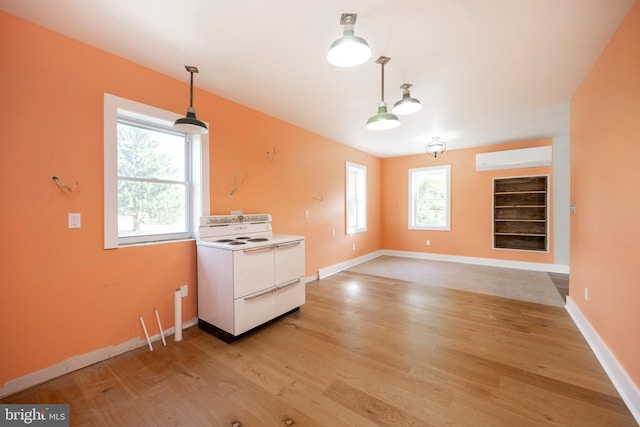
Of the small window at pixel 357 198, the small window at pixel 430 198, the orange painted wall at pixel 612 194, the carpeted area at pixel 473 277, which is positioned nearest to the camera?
the orange painted wall at pixel 612 194

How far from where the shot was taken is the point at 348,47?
1.63 meters

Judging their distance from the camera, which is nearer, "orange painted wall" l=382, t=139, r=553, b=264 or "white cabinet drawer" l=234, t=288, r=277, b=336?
"white cabinet drawer" l=234, t=288, r=277, b=336

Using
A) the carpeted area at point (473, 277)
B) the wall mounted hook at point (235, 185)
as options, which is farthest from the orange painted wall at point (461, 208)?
the wall mounted hook at point (235, 185)

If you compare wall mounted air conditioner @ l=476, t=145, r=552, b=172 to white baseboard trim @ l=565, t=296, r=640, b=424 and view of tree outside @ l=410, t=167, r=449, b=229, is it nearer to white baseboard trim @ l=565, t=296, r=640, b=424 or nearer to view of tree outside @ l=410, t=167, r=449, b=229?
view of tree outside @ l=410, t=167, r=449, b=229

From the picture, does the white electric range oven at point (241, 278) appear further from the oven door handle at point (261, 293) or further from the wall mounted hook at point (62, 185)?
the wall mounted hook at point (62, 185)

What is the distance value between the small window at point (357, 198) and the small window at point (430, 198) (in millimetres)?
1305

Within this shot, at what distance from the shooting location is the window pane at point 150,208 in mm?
2348

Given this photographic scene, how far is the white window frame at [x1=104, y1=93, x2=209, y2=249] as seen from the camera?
2.16 m

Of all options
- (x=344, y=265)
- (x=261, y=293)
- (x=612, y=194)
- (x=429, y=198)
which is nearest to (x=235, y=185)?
(x=261, y=293)

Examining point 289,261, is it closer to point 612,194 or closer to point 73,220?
point 73,220

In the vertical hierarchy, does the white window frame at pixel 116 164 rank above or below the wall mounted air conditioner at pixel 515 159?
below

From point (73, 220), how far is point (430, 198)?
6.37 meters

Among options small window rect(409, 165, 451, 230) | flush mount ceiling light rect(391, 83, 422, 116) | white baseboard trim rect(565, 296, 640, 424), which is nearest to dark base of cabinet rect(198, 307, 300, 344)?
flush mount ceiling light rect(391, 83, 422, 116)

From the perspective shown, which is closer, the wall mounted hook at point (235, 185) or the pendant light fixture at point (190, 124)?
the pendant light fixture at point (190, 124)
